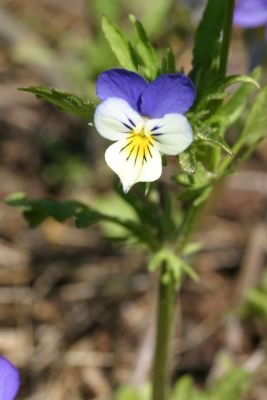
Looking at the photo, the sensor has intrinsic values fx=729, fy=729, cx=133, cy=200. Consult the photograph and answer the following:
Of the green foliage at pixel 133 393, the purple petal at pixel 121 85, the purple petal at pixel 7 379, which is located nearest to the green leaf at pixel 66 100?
the purple petal at pixel 121 85

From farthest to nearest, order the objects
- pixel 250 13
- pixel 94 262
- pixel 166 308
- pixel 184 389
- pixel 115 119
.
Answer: pixel 94 262 → pixel 184 389 → pixel 250 13 → pixel 166 308 → pixel 115 119

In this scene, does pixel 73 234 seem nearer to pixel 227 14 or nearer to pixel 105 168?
pixel 105 168

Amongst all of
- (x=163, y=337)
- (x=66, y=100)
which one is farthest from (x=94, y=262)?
(x=66, y=100)

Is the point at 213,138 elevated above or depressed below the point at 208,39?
below

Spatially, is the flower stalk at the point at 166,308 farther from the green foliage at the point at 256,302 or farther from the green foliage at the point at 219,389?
the green foliage at the point at 256,302

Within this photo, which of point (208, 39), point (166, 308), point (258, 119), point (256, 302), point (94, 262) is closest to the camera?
point (208, 39)

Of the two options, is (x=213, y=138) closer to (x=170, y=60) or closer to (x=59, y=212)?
(x=170, y=60)
